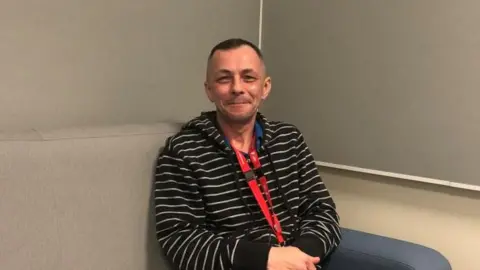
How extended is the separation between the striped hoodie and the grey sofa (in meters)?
0.06

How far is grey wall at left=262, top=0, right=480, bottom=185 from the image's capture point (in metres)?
1.66

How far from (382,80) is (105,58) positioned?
867 millimetres

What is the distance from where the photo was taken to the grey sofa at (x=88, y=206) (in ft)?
3.97

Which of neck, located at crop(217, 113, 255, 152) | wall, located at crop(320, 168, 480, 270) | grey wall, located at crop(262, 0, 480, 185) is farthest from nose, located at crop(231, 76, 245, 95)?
wall, located at crop(320, 168, 480, 270)

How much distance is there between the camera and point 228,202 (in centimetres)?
146

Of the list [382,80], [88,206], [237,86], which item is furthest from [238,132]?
[382,80]

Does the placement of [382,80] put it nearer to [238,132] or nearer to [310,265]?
[238,132]

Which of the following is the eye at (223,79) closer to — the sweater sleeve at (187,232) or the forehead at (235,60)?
the forehead at (235,60)

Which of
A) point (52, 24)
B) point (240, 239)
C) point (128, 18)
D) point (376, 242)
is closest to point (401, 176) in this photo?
point (376, 242)

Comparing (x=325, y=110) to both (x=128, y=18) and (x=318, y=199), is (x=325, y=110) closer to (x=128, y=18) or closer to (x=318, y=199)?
(x=318, y=199)

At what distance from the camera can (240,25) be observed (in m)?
2.08

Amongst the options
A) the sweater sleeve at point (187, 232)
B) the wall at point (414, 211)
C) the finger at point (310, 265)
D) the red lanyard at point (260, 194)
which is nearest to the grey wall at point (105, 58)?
the sweater sleeve at point (187, 232)

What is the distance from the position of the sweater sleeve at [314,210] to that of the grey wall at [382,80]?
0.34m

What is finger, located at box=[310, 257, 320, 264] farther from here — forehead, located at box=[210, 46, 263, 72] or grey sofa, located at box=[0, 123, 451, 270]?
forehead, located at box=[210, 46, 263, 72]
